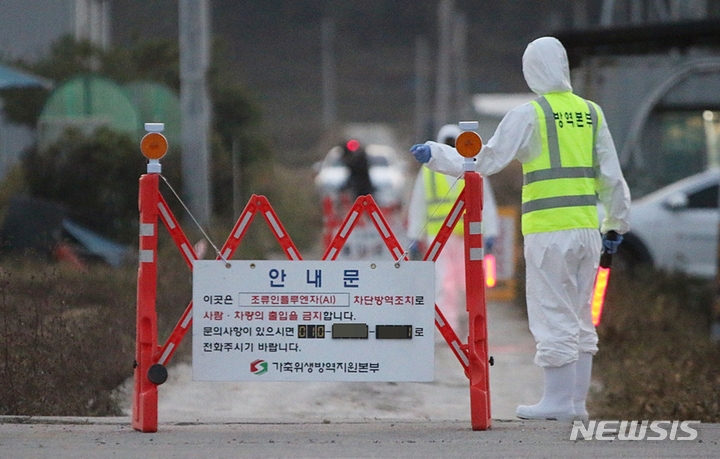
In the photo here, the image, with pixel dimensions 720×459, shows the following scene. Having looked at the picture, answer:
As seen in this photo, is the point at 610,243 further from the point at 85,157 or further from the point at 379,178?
the point at 379,178

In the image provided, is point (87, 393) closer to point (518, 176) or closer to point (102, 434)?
point (102, 434)

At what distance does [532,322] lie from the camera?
7035 mm

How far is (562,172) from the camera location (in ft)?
23.0

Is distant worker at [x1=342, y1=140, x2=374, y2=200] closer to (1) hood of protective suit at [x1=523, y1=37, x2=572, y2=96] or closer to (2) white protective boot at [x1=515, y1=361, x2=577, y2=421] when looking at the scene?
(1) hood of protective suit at [x1=523, y1=37, x2=572, y2=96]

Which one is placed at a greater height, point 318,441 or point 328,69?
point 328,69

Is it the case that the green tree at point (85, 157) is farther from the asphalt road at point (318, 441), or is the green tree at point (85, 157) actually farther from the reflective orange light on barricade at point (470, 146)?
the reflective orange light on barricade at point (470, 146)

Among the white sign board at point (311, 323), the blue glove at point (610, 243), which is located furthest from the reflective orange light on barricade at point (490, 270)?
the white sign board at point (311, 323)

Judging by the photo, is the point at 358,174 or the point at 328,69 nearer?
the point at 358,174

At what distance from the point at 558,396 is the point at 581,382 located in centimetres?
18

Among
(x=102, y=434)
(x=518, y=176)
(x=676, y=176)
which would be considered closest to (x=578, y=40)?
(x=676, y=176)

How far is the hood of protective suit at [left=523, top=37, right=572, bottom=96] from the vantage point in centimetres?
716

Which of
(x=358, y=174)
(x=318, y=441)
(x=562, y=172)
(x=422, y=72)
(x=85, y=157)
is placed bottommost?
(x=318, y=441)

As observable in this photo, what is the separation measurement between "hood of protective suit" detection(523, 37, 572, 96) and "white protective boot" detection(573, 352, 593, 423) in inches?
57.0

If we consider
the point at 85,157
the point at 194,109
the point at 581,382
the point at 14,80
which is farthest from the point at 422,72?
the point at 581,382
